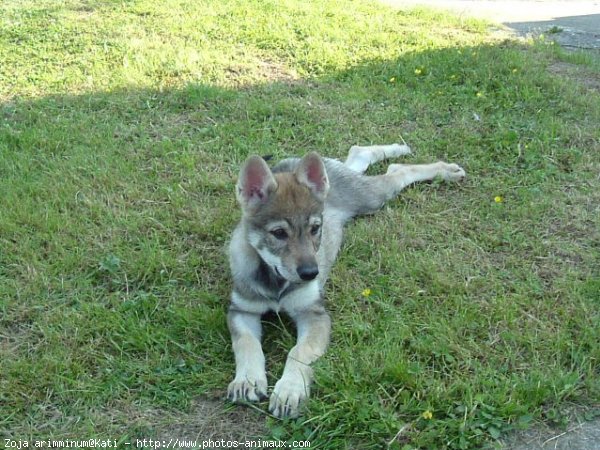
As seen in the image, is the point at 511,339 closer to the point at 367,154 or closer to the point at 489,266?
the point at 489,266

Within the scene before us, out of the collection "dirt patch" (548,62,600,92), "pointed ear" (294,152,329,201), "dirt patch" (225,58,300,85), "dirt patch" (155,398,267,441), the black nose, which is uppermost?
"dirt patch" (548,62,600,92)

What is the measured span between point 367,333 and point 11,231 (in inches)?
98.2

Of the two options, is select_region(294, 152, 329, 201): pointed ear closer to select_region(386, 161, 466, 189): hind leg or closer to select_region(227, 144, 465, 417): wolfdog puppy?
select_region(227, 144, 465, 417): wolfdog puppy

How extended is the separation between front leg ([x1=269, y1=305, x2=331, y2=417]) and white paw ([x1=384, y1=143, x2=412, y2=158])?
6.96 feet

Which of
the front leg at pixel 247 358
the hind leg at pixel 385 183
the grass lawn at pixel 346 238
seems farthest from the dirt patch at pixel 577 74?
the front leg at pixel 247 358

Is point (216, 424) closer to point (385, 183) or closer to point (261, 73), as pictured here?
point (385, 183)

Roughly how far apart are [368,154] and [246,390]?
2679 millimetres

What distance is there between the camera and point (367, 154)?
17.3ft

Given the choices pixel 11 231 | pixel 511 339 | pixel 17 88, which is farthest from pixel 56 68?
pixel 511 339

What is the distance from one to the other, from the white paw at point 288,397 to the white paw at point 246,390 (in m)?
0.08

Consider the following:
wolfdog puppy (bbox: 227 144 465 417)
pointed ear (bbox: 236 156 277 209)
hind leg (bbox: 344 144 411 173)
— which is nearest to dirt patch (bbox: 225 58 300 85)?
hind leg (bbox: 344 144 411 173)

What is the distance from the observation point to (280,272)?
3471 mm

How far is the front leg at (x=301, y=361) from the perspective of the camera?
299 centimetres

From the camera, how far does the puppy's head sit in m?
3.42
